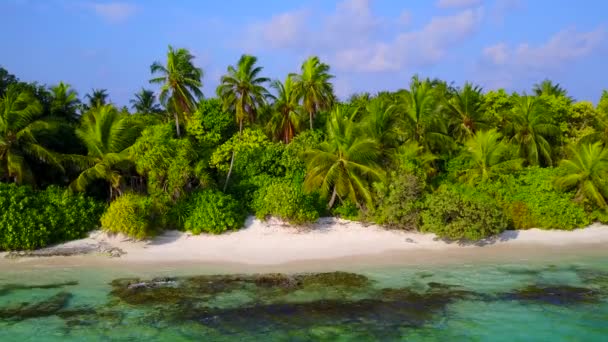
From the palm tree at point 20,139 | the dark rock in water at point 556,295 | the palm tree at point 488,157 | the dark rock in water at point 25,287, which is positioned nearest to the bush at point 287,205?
the dark rock in water at point 25,287

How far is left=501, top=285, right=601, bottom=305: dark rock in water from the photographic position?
1680cm

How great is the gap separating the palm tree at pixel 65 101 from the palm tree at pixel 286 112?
1172 cm

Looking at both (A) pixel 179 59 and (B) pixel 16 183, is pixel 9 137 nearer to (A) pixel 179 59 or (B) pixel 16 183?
(B) pixel 16 183

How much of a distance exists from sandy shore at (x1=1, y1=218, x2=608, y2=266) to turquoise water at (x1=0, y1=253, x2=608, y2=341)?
1.32 m

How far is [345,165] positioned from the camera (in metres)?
24.2

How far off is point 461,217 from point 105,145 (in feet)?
54.3

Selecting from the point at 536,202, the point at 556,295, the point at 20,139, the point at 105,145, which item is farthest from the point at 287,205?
the point at 20,139

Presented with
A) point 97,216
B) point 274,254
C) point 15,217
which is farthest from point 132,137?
point 274,254

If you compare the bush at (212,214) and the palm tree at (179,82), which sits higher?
the palm tree at (179,82)

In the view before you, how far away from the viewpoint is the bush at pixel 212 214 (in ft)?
74.5

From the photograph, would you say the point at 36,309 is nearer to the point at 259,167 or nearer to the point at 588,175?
the point at 259,167

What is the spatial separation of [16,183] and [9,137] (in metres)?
2.04

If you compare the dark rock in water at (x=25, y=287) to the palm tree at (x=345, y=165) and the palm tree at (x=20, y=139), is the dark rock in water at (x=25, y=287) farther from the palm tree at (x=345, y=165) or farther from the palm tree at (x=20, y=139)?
the palm tree at (x=345, y=165)

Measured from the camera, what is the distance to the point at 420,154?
2709 cm
